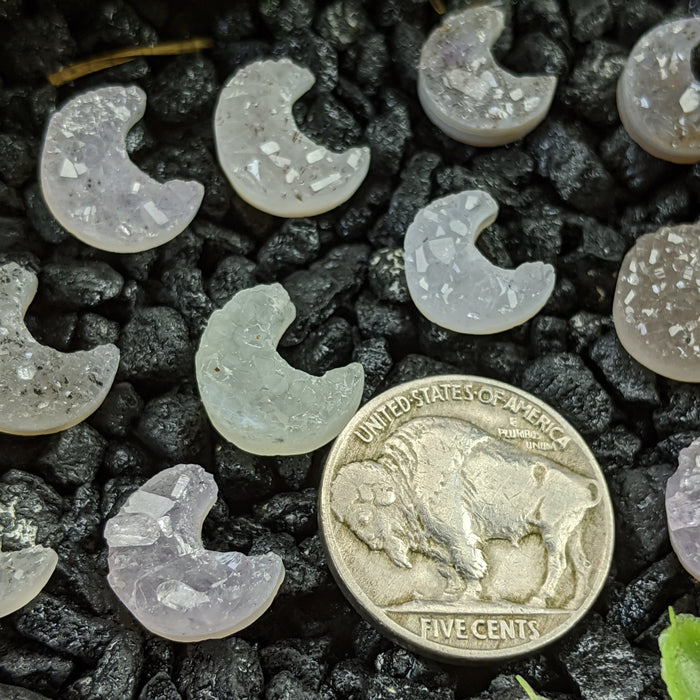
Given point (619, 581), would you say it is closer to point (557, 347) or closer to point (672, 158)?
point (557, 347)

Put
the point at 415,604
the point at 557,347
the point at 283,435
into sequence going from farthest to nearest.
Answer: the point at 557,347, the point at 283,435, the point at 415,604

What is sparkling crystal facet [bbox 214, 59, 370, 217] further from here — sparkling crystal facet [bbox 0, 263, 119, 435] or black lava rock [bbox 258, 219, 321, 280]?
sparkling crystal facet [bbox 0, 263, 119, 435]

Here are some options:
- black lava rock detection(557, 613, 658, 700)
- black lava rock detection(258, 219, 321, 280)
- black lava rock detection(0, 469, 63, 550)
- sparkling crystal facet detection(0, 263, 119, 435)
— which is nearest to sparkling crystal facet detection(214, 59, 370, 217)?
black lava rock detection(258, 219, 321, 280)

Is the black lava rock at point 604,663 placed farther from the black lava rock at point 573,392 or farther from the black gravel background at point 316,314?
the black lava rock at point 573,392

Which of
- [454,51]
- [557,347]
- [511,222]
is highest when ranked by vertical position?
[454,51]

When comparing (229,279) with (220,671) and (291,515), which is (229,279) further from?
(220,671)

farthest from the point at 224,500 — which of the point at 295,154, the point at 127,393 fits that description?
the point at 295,154

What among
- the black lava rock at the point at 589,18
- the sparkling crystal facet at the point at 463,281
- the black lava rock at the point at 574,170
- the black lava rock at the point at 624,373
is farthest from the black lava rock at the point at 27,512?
the black lava rock at the point at 589,18
